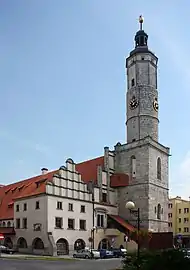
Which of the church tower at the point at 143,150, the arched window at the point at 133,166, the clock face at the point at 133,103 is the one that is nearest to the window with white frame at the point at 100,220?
the church tower at the point at 143,150

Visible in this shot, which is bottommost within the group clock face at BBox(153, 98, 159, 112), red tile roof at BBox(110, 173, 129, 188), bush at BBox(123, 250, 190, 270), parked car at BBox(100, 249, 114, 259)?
parked car at BBox(100, 249, 114, 259)

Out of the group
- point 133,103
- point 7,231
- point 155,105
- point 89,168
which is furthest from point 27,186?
point 155,105

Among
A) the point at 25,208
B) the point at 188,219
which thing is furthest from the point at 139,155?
the point at 188,219

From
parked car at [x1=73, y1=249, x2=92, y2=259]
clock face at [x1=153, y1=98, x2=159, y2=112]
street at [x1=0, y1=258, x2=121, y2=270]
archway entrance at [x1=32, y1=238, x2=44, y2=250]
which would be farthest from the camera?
clock face at [x1=153, y1=98, x2=159, y2=112]

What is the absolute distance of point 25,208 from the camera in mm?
58156

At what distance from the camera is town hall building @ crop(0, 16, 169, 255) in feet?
183

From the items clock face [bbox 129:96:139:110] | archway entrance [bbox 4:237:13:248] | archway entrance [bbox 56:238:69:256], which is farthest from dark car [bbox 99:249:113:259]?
clock face [bbox 129:96:139:110]

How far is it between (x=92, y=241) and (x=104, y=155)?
15.2 metres

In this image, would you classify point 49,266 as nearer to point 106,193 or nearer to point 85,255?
point 85,255

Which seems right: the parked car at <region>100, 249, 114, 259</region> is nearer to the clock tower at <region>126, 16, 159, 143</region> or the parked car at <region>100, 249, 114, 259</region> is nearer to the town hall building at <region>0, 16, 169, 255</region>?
the town hall building at <region>0, 16, 169, 255</region>

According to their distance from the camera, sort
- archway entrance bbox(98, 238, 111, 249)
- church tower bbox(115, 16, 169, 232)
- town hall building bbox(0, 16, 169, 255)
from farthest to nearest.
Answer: church tower bbox(115, 16, 169, 232) → archway entrance bbox(98, 238, 111, 249) → town hall building bbox(0, 16, 169, 255)

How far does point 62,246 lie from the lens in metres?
56.2

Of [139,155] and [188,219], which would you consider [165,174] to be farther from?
[188,219]

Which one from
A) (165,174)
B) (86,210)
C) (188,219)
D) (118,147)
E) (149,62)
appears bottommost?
(188,219)
